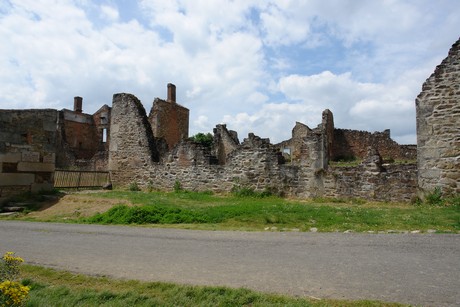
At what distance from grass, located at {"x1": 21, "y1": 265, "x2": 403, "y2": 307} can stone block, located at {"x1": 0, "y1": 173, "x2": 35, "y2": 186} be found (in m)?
10.1

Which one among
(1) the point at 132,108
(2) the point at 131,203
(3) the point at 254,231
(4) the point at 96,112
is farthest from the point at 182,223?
(4) the point at 96,112

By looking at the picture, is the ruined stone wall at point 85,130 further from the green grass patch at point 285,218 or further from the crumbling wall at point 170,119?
the green grass patch at point 285,218

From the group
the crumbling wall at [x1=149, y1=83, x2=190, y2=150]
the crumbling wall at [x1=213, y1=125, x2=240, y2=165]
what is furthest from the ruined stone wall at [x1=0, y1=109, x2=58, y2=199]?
the crumbling wall at [x1=149, y1=83, x2=190, y2=150]

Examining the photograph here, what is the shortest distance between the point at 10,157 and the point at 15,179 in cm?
80

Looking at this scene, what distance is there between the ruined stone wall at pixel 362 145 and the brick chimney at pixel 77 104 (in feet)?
98.8

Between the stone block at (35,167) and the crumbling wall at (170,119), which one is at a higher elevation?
the crumbling wall at (170,119)

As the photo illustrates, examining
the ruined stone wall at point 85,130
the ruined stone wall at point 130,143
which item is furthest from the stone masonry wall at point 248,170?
the ruined stone wall at point 85,130

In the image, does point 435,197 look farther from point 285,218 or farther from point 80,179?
point 80,179

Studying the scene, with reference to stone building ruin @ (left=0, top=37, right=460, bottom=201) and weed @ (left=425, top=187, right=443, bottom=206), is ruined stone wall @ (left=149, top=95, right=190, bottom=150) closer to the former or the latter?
stone building ruin @ (left=0, top=37, right=460, bottom=201)

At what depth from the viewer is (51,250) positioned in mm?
6195

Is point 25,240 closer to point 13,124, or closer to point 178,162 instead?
point 13,124

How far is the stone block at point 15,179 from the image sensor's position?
42.6 feet

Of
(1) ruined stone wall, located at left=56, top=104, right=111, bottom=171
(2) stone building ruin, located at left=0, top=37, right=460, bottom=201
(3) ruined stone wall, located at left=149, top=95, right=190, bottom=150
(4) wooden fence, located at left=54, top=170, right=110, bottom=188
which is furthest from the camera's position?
(1) ruined stone wall, located at left=56, top=104, right=111, bottom=171

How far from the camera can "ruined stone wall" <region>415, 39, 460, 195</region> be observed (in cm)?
1257
